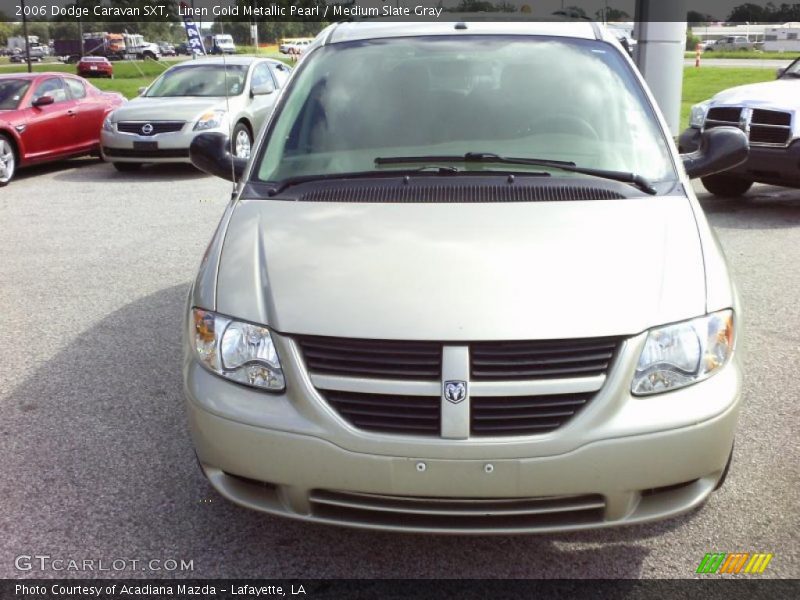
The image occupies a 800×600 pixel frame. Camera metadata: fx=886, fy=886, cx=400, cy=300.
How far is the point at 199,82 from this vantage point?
13.8m

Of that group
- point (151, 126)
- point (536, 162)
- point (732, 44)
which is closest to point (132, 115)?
point (151, 126)

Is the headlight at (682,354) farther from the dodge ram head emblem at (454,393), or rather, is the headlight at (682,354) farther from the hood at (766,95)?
the hood at (766,95)

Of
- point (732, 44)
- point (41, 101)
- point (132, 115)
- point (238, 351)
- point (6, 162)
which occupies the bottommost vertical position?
point (732, 44)

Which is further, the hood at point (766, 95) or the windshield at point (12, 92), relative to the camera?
the windshield at point (12, 92)

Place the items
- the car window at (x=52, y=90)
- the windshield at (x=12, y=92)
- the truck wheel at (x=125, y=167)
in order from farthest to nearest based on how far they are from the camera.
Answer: the truck wheel at (x=125, y=167) → the car window at (x=52, y=90) → the windshield at (x=12, y=92)

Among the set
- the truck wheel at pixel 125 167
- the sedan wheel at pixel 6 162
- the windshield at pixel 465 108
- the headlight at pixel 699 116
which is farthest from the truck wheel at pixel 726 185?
the sedan wheel at pixel 6 162

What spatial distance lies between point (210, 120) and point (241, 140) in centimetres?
66

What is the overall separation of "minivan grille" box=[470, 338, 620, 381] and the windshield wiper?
Answer: 41.9 inches

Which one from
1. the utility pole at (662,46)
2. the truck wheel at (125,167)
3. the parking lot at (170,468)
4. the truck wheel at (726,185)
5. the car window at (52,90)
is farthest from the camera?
the truck wheel at (125,167)

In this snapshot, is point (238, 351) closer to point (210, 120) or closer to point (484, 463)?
point (484, 463)

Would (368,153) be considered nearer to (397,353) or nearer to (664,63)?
(397,353)

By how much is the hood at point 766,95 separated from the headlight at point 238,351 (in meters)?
7.63

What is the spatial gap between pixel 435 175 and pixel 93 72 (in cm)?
4068

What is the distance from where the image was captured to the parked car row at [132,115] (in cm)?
1248
